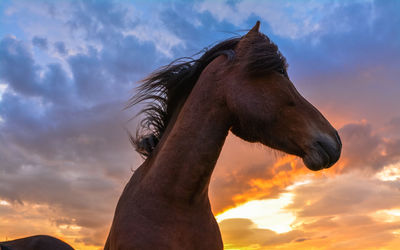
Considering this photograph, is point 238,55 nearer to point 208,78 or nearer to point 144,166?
point 208,78

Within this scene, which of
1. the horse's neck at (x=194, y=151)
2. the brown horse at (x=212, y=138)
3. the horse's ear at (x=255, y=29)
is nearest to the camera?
the brown horse at (x=212, y=138)

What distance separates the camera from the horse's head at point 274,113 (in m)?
2.75

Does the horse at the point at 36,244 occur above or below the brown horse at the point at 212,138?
below

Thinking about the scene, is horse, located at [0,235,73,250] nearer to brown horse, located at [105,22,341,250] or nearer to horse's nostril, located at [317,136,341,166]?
brown horse, located at [105,22,341,250]

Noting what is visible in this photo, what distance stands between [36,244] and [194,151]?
4.73 meters

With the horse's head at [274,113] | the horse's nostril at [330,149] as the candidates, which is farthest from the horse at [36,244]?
the horse's nostril at [330,149]

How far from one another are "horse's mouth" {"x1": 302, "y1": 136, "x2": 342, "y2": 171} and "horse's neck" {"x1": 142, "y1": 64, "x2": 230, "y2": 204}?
807 millimetres

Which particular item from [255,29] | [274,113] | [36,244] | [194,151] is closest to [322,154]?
[274,113]

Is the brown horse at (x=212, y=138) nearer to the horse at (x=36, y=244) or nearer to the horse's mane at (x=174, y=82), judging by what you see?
the horse's mane at (x=174, y=82)

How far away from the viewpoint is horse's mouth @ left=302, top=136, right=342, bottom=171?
2699mm

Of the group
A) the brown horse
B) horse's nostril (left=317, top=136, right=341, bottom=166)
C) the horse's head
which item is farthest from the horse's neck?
horse's nostril (left=317, top=136, right=341, bottom=166)

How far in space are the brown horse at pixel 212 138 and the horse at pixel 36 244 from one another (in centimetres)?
375

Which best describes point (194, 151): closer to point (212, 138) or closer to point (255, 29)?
point (212, 138)

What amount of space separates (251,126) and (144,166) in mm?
1402
